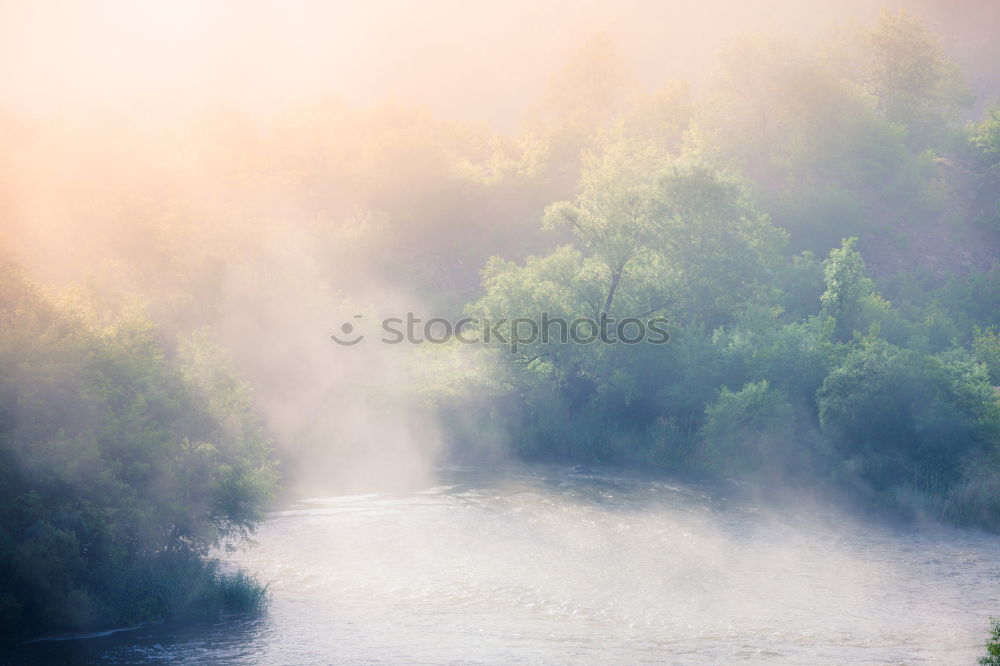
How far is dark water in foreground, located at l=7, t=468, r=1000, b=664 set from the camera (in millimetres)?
23719

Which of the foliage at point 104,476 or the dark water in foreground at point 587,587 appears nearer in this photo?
the foliage at point 104,476

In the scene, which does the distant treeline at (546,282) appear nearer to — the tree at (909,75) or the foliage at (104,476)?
the foliage at (104,476)

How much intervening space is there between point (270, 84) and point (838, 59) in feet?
313

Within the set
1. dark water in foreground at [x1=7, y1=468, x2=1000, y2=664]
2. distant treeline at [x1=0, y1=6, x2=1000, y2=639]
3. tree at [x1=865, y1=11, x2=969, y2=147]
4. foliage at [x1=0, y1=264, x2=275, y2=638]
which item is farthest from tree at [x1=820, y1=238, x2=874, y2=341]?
tree at [x1=865, y1=11, x2=969, y2=147]

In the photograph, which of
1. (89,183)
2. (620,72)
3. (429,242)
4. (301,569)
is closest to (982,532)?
(301,569)

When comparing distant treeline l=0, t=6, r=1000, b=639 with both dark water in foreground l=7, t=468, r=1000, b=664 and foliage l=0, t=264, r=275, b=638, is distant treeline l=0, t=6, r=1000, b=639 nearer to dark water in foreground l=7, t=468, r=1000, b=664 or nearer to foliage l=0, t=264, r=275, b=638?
foliage l=0, t=264, r=275, b=638

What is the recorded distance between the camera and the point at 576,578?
1172 inches

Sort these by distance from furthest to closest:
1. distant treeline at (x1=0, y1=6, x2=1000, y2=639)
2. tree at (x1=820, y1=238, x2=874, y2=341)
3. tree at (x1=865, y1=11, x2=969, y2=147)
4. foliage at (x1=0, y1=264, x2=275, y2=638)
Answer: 1. tree at (x1=865, y1=11, x2=969, y2=147)
2. tree at (x1=820, y1=238, x2=874, y2=341)
3. distant treeline at (x1=0, y1=6, x2=1000, y2=639)
4. foliage at (x1=0, y1=264, x2=275, y2=638)

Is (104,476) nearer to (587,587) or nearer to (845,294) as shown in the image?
(587,587)

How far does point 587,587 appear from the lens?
2891 cm

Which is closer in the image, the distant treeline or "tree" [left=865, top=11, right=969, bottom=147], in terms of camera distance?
the distant treeline

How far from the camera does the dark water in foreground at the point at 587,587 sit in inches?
934

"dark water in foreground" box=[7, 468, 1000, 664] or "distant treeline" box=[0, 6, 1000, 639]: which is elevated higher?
"distant treeline" box=[0, 6, 1000, 639]

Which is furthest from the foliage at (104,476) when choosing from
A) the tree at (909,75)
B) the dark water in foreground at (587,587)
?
the tree at (909,75)
